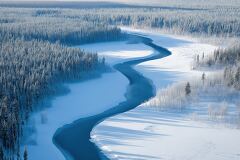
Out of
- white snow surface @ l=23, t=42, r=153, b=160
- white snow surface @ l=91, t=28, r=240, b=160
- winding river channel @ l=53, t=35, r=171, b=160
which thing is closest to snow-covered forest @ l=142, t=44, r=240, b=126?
white snow surface @ l=91, t=28, r=240, b=160

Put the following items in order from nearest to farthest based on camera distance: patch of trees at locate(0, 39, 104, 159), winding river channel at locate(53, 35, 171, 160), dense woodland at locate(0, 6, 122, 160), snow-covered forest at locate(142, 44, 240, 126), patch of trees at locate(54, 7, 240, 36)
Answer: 1. dense woodland at locate(0, 6, 122, 160)
2. winding river channel at locate(53, 35, 171, 160)
3. patch of trees at locate(0, 39, 104, 159)
4. snow-covered forest at locate(142, 44, 240, 126)
5. patch of trees at locate(54, 7, 240, 36)

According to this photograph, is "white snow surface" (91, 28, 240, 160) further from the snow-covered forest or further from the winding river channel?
the snow-covered forest

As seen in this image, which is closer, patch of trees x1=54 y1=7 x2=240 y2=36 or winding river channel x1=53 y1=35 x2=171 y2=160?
winding river channel x1=53 y1=35 x2=171 y2=160

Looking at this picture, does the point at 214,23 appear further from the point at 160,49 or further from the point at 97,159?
the point at 97,159

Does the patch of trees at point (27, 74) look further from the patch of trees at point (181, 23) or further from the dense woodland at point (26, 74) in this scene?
the patch of trees at point (181, 23)

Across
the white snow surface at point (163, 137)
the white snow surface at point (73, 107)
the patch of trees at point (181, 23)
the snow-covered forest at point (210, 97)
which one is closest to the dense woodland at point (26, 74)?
the white snow surface at point (73, 107)

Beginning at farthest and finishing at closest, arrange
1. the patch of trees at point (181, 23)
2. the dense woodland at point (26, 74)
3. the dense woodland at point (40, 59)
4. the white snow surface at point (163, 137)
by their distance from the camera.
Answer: the patch of trees at point (181, 23) < the dense woodland at point (40, 59) < the dense woodland at point (26, 74) < the white snow surface at point (163, 137)
